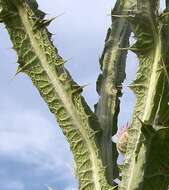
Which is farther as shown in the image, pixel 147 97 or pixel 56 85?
pixel 56 85

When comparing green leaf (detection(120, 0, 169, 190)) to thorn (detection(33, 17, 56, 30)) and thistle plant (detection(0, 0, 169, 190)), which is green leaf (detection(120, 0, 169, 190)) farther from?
thorn (detection(33, 17, 56, 30))

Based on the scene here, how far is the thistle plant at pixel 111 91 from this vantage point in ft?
8.41

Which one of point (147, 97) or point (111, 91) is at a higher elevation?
point (147, 97)

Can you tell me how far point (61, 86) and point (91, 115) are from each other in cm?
22

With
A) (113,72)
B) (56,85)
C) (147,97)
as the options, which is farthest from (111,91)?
(147,97)

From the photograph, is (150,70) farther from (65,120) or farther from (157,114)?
(65,120)

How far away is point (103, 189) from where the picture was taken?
8.96 feet

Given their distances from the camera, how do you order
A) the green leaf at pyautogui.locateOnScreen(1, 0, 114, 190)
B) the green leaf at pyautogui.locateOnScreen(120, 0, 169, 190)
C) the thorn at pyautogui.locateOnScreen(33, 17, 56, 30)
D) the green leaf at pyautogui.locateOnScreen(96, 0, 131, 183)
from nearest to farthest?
the green leaf at pyautogui.locateOnScreen(120, 0, 169, 190) < the green leaf at pyautogui.locateOnScreen(1, 0, 114, 190) < the thorn at pyautogui.locateOnScreen(33, 17, 56, 30) < the green leaf at pyautogui.locateOnScreen(96, 0, 131, 183)

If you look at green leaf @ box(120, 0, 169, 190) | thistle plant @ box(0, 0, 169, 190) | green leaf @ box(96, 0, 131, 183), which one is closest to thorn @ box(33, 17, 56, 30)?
thistle plant @ box(0, 0, 169, 190)

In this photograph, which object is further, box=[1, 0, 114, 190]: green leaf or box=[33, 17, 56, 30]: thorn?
box=[33, 17, 56, 30]: thorn

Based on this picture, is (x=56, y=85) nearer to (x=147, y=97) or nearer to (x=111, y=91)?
(x=111, y=91)

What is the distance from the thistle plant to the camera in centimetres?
256

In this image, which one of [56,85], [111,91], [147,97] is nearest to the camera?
[147,97]

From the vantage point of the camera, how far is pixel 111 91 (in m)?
3.13
